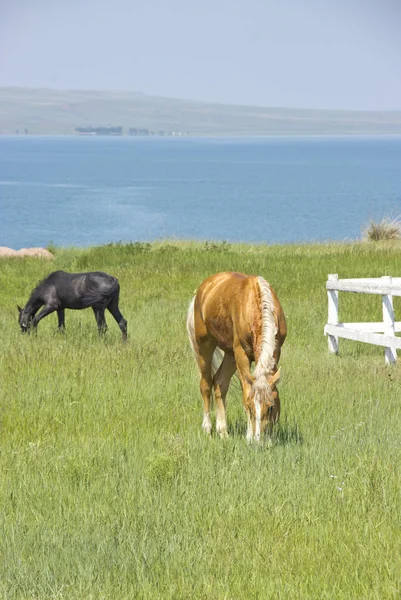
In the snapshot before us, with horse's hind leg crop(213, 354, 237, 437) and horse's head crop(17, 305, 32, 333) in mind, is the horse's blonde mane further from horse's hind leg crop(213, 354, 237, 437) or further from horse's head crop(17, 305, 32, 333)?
horse's head crop(17, 305, 32, 333)

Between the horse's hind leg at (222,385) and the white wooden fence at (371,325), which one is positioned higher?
A: the horse's hind leg at (222,385)

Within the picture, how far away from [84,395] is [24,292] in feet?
42.8

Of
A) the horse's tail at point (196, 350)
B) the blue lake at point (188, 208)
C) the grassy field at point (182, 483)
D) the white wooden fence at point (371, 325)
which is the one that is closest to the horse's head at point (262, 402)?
the grassy field at point (182, 483)

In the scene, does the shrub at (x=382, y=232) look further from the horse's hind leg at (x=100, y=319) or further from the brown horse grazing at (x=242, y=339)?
the brown horse grazing at (x=242, y=339)

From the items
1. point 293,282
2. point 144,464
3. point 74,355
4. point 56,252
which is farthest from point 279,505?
point 56,252

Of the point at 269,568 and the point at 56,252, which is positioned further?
the point at 56,252

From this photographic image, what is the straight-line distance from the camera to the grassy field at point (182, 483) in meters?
6.15

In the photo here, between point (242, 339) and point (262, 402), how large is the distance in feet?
3.75

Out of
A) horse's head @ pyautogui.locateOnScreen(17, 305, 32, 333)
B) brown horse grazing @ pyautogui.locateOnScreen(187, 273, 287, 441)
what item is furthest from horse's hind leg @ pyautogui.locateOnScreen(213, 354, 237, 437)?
horse's head @ pyautogui.locateOnScreen(17, 305, 32, 333)

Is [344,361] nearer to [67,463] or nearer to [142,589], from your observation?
[67,463]

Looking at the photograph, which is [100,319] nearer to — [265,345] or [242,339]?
[242,339]

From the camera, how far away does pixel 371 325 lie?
1628 cm

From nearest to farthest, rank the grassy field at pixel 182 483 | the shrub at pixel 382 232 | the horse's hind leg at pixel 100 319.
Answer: the grassy field at pixel 182 483 → the horse's hind leg at pixel 100 319 → the shrub at pixel 382 232

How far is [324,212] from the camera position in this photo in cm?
11869
